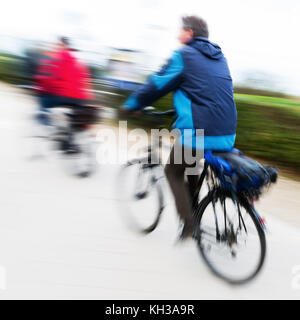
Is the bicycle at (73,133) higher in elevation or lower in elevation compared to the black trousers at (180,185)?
higher

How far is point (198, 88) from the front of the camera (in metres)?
2.75

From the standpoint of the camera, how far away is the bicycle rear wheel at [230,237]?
2856 millimetres

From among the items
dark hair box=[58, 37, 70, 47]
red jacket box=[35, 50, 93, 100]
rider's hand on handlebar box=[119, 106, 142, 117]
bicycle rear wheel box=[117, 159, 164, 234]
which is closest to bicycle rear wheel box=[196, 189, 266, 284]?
bicycle rear wheel box=[117, 159, 164, 234]

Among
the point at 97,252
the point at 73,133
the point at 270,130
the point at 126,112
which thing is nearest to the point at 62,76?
the point at 73,133

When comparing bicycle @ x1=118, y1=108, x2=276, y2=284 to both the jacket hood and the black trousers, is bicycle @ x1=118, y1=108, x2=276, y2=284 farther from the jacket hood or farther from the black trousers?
the jacket hood

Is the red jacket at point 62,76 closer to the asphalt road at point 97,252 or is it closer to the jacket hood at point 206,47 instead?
the asphalt road at point 97,252

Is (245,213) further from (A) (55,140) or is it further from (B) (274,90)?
(B) (274,90)

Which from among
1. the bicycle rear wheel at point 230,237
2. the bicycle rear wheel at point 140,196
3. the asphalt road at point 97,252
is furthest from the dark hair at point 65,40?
the bicycle rear wheel at point 230,237

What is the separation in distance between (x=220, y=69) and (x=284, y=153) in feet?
11.5

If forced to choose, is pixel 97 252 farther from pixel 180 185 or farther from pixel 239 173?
pixel 239 173

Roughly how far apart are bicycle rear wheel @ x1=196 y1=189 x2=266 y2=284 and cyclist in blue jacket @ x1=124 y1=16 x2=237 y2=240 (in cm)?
43

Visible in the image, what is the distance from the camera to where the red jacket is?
181 inches

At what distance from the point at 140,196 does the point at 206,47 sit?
4.89ft

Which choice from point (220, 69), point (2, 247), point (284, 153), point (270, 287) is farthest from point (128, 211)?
point (284, 153)
